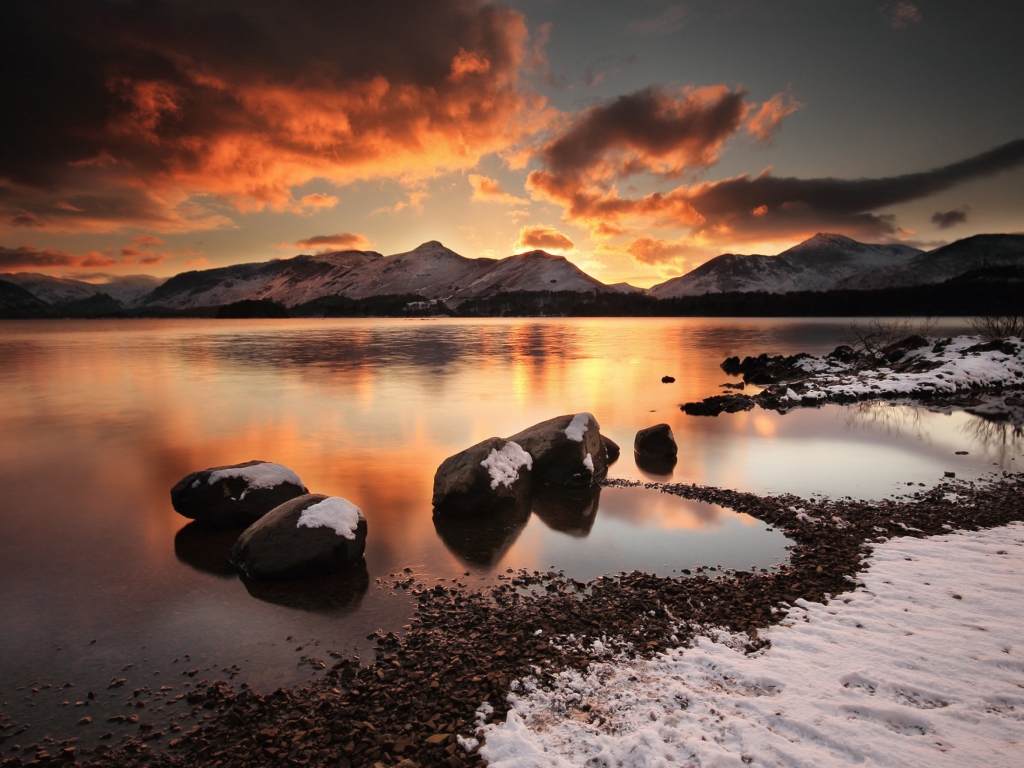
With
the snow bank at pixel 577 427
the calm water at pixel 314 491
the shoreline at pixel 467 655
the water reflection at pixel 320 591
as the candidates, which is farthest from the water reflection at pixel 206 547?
the snow bank at pixel 577 427

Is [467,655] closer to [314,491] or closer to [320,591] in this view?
[320,591]

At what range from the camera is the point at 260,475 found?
40.9 feet

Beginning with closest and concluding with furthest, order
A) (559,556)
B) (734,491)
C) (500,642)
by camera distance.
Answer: (500,642)
(559,556)
(734,491)

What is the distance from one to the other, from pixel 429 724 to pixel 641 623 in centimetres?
335

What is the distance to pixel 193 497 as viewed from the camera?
11992 mm

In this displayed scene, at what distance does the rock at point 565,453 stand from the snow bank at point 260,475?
616cm

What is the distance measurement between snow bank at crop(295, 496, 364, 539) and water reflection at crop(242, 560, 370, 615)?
29.5 inches

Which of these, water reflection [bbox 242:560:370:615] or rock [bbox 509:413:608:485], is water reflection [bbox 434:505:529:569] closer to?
water reflection [bbox 242:560:370:615]

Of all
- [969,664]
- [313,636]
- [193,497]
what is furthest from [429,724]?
[193,497]

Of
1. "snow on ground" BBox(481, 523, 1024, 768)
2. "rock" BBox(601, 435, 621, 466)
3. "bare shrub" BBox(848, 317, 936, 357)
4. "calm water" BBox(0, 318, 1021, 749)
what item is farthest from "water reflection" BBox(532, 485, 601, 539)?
"bare shrub" BBox(848, 317, 936, 357)

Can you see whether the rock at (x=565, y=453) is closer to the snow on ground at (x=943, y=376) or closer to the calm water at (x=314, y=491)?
the calm water at (x=314, y=491)

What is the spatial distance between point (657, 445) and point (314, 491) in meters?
10.8

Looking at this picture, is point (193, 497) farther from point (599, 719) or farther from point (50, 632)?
point (599, 719)

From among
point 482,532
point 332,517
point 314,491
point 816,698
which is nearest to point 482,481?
point 482,532
